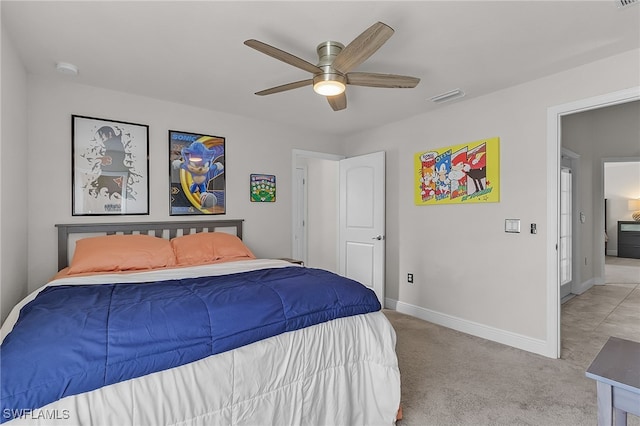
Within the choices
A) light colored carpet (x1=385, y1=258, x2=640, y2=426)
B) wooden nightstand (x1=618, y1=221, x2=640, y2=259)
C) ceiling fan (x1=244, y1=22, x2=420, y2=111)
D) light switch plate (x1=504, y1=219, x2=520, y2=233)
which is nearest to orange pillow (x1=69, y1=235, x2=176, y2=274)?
ceiling fan (x1=244, y1=22, x2=420, y2=111)

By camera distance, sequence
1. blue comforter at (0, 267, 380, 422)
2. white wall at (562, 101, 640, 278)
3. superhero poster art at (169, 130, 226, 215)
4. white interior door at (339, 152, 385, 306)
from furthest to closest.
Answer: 1. white wall at (562, 101, 640, 278)
2. white interior door at (339, 152, 385, 306)
3. superhero poster art at (169, 130, 226, 215)
4. blue comforter at (0, 267, 380, 422)

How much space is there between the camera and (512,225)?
322 centimetres

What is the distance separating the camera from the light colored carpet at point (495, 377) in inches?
83.6

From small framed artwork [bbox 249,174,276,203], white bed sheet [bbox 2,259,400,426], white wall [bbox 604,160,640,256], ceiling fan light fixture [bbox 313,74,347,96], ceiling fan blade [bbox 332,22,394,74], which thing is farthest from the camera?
white wall [bbox 604,160,640,256]

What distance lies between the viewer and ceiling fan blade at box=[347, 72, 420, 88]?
2.25 meters

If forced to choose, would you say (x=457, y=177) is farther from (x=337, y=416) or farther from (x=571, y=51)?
(x=337, y=416)

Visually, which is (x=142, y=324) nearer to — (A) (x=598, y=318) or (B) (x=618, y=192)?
(A) (x=598, y=318)

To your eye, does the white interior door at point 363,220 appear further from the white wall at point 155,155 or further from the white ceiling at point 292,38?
the white ceiling at point 292,38

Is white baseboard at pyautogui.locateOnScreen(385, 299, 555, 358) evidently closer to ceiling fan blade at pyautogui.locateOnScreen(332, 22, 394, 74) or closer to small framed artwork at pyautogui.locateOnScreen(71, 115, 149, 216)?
ceiling fan blade at pyautogui.locateOnScreen(332, 22, 394, 74)

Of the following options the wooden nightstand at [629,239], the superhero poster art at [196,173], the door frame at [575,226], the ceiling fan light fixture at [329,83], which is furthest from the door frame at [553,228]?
the wooden nightstand at [629,239]

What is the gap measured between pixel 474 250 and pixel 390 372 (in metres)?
2.02

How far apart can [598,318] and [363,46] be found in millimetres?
4370

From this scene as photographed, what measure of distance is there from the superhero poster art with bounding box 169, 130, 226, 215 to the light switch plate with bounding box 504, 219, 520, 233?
121 inches

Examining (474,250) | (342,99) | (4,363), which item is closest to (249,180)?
(342,99)
